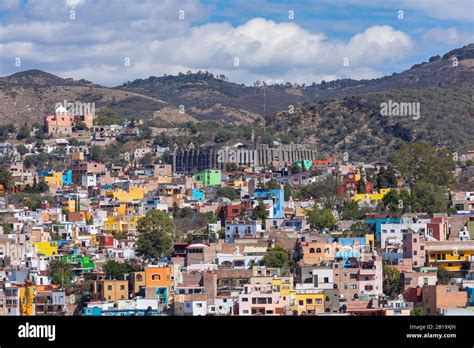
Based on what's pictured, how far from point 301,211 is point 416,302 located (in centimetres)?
1517

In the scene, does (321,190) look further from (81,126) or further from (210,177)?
(81,126)

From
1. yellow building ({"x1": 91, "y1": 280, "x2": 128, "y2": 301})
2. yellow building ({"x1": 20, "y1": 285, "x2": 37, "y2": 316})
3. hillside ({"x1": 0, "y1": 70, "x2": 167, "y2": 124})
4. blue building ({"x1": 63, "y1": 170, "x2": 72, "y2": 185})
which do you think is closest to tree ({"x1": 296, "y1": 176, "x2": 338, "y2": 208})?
blue building ({"x1": 63, "y1": 170, "x2": 72, "y2": 185})

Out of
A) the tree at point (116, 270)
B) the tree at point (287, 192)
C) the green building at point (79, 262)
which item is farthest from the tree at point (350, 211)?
the tree at point (116, 270)

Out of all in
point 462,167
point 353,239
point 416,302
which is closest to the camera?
point 416,302


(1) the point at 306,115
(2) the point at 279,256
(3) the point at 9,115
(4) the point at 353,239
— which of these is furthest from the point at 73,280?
(3) the point at 9,115

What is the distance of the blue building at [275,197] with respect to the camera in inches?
1513

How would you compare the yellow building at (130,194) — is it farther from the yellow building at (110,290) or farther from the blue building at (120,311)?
the blue building at (120,311)

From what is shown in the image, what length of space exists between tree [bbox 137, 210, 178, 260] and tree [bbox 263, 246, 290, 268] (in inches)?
117

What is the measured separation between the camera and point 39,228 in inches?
1426

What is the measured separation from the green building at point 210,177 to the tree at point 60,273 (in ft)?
67.1

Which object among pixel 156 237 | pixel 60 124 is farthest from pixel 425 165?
pixel 60 124

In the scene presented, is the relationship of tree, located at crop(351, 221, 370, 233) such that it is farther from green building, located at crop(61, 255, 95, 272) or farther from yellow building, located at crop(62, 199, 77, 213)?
yellow building, located at crop(62, 199, 77, 213)

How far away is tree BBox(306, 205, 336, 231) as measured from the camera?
35.3m
